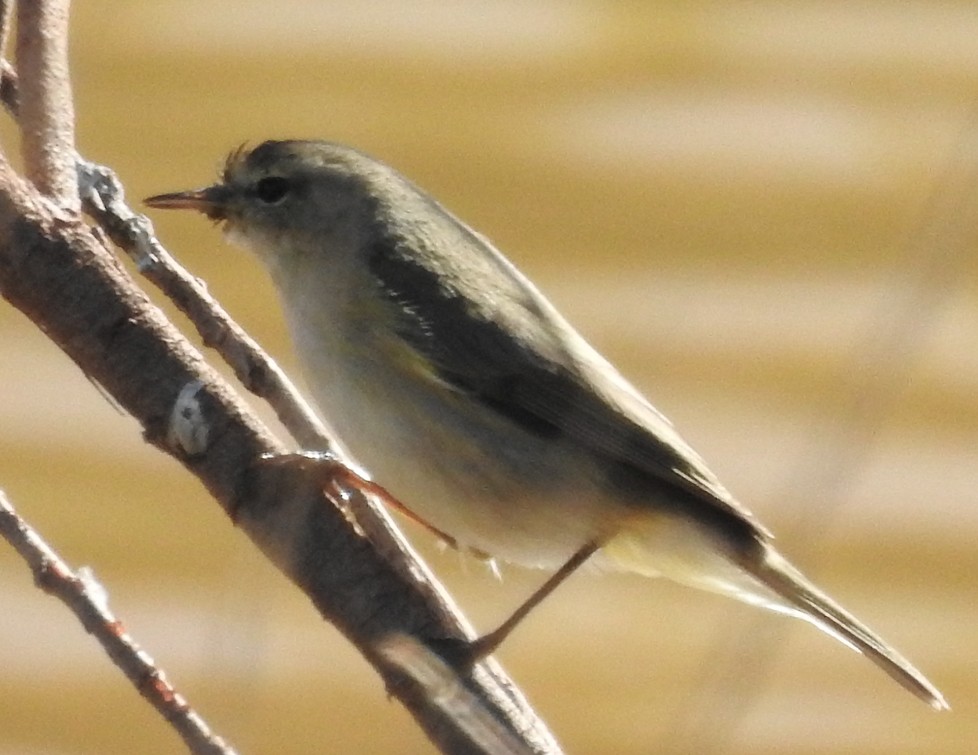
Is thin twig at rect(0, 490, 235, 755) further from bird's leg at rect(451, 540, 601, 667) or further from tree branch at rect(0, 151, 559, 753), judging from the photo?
bird's leg at rect(451, 540, 601, 667)

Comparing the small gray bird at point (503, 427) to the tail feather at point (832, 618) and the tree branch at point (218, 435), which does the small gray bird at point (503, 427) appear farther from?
the tree branch at point (218, 435)


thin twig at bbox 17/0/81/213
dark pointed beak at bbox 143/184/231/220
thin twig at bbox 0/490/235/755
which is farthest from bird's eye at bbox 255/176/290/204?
thin twig at bbox 0/490/235/755

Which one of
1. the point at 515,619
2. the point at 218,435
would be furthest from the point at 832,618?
the point at 218,435

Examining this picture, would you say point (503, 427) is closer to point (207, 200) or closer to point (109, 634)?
point (207, 200)

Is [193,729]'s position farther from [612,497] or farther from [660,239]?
[660,239]

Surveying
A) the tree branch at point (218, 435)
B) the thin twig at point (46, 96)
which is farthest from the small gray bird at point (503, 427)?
the thin twig at point (46, 96)

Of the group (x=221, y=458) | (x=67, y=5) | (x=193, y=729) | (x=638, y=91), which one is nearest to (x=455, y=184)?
(x=638, y=91)
